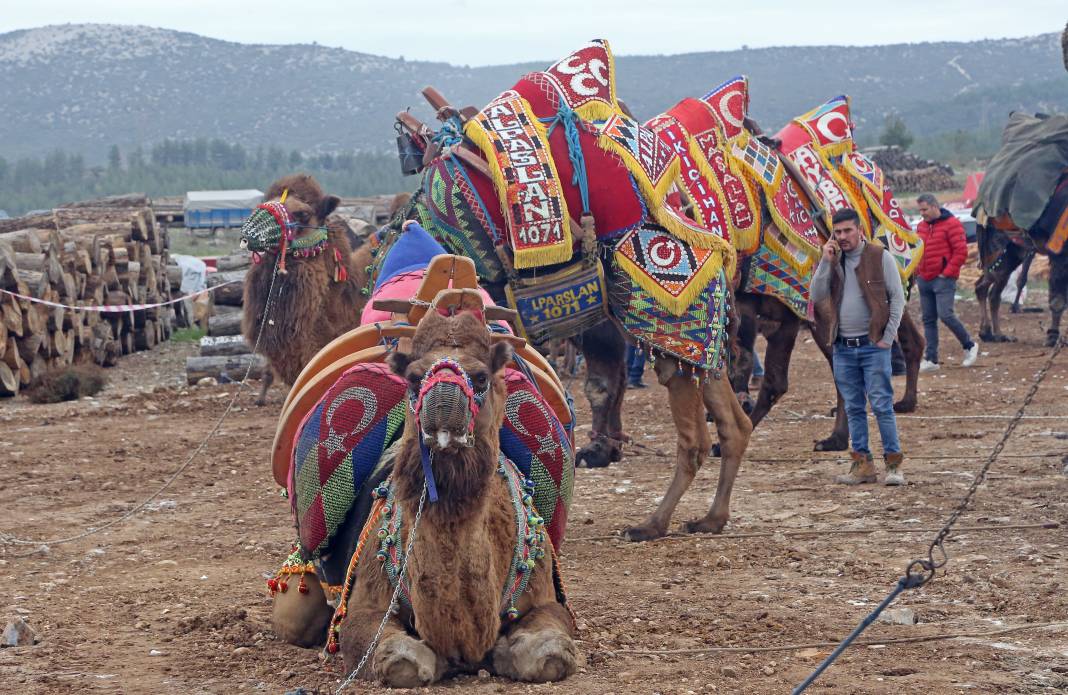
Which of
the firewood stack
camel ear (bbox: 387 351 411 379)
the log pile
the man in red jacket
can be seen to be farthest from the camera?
the log pile

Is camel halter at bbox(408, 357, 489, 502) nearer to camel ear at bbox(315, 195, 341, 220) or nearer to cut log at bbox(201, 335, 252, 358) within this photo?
camel ear at bbox(315, 195, 341, 220)

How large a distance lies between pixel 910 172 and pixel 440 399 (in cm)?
4064

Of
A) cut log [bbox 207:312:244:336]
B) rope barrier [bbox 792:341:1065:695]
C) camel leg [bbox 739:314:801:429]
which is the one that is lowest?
cut log [bbox 207:312:244:336]

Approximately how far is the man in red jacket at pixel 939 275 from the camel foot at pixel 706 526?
8.13m

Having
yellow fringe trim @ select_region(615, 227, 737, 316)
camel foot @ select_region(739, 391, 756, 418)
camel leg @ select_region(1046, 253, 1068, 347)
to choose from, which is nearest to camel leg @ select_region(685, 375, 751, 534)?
yellow fringe trim @ select_region(615, 227, 737, 316)

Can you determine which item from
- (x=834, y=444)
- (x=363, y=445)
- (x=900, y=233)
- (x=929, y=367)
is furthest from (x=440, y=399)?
(x=929, y=367)

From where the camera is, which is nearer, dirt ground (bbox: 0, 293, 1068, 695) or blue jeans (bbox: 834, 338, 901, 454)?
dirt ground (bbox: 0, 293, 1068, 695)

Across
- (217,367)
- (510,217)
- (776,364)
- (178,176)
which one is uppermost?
(510,217)

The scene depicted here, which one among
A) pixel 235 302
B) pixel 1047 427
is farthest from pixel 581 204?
pixel 235 302

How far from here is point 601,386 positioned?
9688 millimetres

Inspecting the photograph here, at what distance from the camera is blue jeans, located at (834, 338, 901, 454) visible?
847 centimetres

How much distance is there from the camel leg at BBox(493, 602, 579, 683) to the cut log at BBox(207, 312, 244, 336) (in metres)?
12.1

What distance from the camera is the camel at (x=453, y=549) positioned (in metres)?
4.35

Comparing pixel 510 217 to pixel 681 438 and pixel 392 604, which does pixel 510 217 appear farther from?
pixel 392 604
